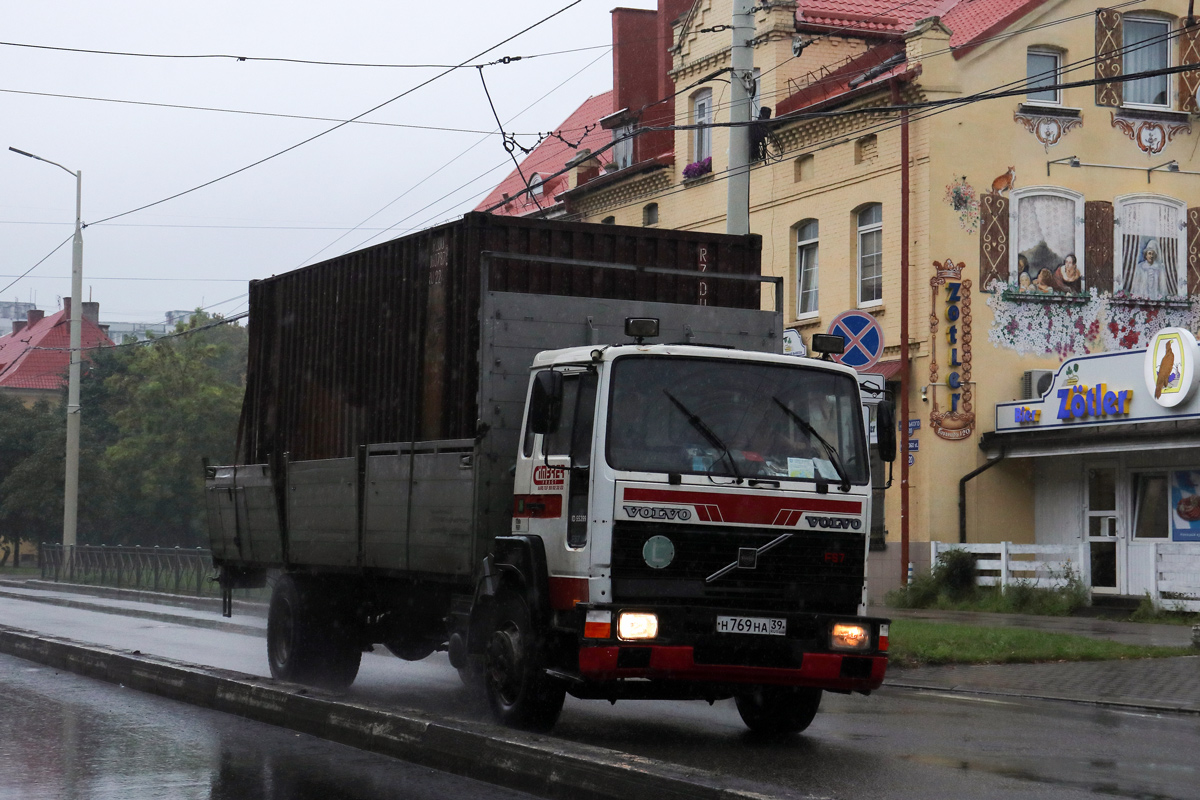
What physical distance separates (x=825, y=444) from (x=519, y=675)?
2.37m

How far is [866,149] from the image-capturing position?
27.5m

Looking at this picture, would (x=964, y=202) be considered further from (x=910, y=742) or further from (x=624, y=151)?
(x=910, y=742)

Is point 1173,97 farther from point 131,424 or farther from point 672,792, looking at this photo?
point 131,424

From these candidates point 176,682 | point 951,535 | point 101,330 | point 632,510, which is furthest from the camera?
point 101,330

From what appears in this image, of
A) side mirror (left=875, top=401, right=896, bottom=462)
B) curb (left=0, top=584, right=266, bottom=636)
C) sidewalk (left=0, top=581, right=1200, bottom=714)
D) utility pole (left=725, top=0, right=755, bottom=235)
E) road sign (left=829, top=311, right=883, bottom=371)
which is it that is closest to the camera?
side mirror (left=875, top=401, right=896, bottom=462)

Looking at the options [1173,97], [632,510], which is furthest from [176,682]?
[1173,97]

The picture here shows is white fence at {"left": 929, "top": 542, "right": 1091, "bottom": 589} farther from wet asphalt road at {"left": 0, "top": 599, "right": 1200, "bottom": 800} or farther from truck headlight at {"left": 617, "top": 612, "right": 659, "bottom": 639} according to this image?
truck headlight at {"left": 617, "top": 612, "right": 659, "bottom": 639}

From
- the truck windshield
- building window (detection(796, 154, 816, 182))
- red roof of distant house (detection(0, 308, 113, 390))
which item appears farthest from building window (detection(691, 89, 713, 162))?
red roof of distant house (detection(0, 308, 113, 390))

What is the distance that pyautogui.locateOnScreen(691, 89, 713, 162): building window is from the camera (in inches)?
1271

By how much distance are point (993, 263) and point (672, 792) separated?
66.5 ft

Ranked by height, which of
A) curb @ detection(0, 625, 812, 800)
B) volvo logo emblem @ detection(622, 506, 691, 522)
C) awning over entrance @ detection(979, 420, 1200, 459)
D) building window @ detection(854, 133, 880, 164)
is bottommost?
curb @ detection(0, 625, 812, 800)

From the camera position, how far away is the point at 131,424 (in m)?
59.8

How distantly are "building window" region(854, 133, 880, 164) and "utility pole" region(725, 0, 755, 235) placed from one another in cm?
898

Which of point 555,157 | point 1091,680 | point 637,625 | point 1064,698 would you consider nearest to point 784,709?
point 637,625
